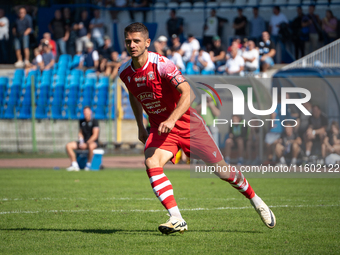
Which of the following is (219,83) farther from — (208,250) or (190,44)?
(208,250)

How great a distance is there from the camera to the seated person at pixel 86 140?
1500 cm

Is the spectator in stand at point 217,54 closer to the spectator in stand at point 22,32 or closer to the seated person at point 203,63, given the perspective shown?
the seated person at point 203,63

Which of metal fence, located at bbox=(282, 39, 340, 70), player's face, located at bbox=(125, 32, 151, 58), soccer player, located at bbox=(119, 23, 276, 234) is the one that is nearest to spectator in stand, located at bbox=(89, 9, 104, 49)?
metal fence, located at bbox=(282, 39, 340, 70)

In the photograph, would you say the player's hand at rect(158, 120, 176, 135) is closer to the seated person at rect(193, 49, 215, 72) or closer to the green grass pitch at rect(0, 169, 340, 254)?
the green grass pitch at rect(0, 169, 340, 254)

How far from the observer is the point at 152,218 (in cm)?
695

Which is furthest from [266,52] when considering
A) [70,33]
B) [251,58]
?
[70,33]

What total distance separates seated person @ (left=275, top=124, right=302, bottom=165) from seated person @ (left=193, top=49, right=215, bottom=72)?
229 inches

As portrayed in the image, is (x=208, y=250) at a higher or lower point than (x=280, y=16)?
lower

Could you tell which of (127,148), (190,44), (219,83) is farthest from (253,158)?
(190,44)

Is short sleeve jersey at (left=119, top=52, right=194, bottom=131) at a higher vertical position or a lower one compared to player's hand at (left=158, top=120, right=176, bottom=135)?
higher

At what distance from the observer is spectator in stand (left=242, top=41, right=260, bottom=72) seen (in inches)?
765

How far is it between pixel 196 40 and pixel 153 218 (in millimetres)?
15704

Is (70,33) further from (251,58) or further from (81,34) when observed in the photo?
(251,58)

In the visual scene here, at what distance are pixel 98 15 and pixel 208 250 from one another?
20.6 metres
